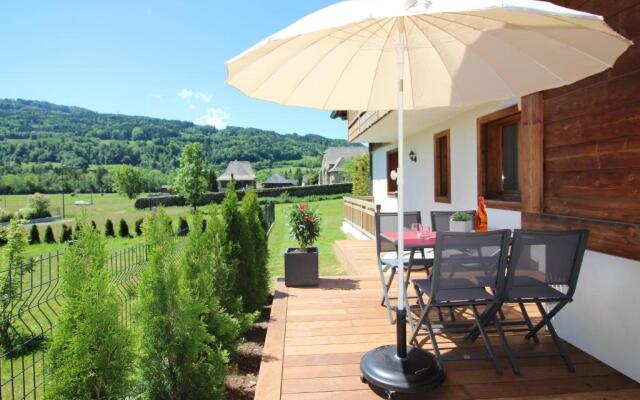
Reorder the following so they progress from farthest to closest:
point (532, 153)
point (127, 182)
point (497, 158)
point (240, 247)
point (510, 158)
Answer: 1. point (127, 182)
2. point (497, 158)
3. point (510, 158)
4. point (240, 247)
5. point (532, 153)

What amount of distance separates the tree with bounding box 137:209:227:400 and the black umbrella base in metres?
0.96

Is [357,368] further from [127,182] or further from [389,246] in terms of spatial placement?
[127,182]

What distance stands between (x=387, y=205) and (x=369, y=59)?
9617 millimetres

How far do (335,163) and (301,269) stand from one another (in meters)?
54.4

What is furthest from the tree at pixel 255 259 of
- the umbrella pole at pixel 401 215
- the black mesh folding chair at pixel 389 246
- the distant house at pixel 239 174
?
the distant house at pixel 239 174

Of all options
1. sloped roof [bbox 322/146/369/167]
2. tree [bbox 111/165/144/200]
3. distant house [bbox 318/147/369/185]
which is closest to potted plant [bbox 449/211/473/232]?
distant house [bbox 318/147/369/185]

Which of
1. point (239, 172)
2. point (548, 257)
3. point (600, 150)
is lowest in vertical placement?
point (548, 257)

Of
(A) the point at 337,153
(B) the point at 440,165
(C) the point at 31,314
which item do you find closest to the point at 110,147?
(A) the point at 337,153

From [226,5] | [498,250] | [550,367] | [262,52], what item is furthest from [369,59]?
[226,5]

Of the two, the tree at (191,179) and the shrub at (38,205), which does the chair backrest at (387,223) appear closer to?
the tree at (191,179)

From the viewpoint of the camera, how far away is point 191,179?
43844 millimetres

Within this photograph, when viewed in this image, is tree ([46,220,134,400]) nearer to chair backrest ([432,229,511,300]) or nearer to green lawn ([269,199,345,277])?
chair backrest ([432,229,511,300])

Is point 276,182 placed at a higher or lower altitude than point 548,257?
higher

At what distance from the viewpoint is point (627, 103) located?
8.01 ft
